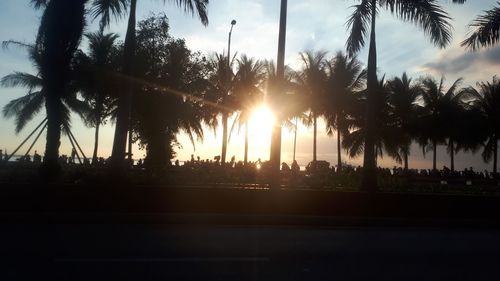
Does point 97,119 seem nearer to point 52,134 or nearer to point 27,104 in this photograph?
point 27,104

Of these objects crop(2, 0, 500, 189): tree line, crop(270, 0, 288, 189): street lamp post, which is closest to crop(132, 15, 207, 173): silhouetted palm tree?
crop(2, 0, 500, 189): tree line

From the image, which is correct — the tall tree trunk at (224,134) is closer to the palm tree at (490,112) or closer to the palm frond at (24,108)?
the palm frond at (24,108)

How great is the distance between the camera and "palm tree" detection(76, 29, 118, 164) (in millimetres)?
28539

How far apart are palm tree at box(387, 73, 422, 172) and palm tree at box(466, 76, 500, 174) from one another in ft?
16.2

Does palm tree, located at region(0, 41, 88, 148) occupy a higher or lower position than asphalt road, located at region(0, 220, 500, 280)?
higher

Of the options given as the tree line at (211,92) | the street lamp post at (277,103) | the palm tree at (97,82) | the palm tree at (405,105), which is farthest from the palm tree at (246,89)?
the street lamp post at (277,103)

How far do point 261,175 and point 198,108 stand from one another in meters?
8.25

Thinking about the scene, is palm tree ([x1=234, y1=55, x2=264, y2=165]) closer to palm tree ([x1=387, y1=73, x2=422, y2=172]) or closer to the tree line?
the tree line

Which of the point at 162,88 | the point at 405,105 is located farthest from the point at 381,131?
the point at 162,88

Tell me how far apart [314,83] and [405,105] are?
12351 mm

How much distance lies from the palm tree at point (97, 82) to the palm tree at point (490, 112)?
1083 inches

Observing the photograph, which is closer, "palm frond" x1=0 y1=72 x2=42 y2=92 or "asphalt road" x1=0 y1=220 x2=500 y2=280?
"asphalt road" x1=0 y1=220 x2=500 y2=280

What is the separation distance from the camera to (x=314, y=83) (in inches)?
1481

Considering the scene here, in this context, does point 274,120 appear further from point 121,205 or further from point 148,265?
point 148,265
